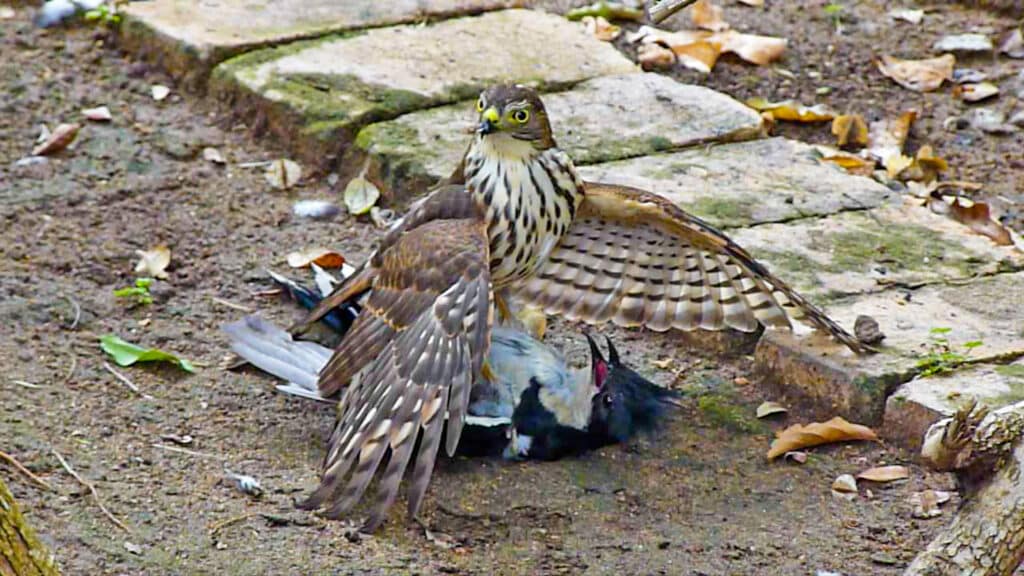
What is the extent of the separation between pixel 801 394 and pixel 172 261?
6.68 feet

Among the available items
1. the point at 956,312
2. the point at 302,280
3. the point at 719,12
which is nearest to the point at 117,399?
the point at 302,280

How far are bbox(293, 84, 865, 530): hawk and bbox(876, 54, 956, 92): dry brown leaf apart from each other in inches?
92.8

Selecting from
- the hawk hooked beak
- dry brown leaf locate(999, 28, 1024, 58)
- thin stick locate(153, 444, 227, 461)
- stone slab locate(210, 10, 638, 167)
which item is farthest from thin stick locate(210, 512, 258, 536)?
dry brown leaf locate(999, 28, 1024, 58)

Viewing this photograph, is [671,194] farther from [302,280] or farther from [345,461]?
[345,461]

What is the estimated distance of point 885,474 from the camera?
4.25 m

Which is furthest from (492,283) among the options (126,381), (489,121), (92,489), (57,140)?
(57,140)

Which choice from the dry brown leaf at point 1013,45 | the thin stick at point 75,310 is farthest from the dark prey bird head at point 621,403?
the dry brown leaf at point 1013,45

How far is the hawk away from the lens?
3.68 meters

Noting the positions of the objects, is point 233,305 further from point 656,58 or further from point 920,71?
point 920,71

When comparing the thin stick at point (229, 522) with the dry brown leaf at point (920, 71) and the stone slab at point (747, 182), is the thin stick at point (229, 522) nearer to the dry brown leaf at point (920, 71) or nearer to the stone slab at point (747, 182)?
the stone slab at point (747, 182)

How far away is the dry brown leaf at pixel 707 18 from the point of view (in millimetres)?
7078

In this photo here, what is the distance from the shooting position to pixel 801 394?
4.62 meters

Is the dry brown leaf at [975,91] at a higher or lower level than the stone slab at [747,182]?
higher

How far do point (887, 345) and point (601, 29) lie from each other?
2877 millimetres
